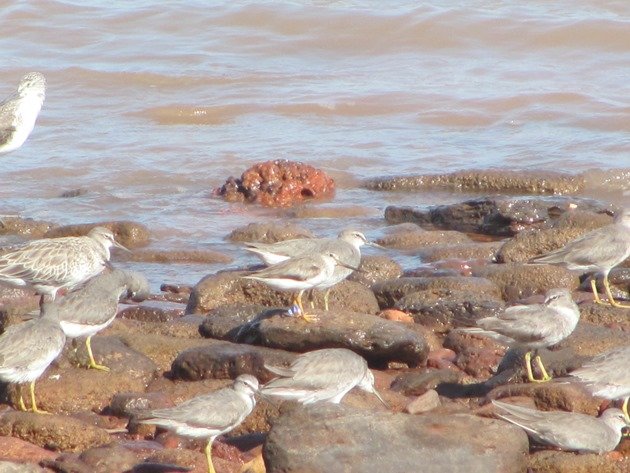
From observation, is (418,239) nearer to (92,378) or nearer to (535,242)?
(535,242)

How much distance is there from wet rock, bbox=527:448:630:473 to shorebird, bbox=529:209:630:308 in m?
3.14

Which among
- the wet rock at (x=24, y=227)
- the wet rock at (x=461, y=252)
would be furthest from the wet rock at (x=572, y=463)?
the wet rock at (x=24, y=227)

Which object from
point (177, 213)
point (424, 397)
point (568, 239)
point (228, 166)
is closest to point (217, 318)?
point (424, 397)

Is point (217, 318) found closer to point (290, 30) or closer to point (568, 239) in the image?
point (568, 239)

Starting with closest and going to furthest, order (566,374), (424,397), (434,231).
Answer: (424,397) → (566,374) → (434,231)

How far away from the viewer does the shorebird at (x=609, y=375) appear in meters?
6.86

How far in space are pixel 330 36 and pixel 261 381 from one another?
599 inches

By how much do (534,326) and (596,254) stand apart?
7.10 ft

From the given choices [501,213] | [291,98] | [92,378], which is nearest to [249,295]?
[92,378]

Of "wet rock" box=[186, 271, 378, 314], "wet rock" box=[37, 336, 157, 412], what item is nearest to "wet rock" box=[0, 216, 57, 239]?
"wet rock" box=[186, 271, 378, 314]

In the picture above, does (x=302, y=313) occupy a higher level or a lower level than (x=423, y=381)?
higher

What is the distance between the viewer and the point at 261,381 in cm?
766

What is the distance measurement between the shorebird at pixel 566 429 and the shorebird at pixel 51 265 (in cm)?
369

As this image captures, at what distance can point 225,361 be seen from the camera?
25.3 feet
